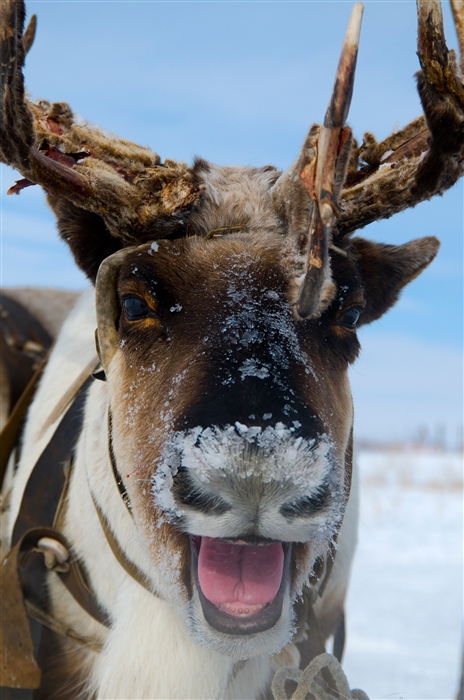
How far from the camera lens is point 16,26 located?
2.37 metres

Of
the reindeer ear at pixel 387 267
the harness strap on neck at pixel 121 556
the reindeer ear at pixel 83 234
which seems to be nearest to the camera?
the harness strap on neck at pixel 121 556

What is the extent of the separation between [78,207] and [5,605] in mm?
1547

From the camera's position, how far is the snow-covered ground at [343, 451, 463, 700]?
566 centimetres

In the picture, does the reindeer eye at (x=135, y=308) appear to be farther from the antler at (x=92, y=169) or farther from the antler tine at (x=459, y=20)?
the antler tine at (x=459, y=20)

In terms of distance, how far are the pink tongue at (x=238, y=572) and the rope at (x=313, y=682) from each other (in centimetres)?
45

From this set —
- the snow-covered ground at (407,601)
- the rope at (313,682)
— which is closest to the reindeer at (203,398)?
the rope at (313,682)

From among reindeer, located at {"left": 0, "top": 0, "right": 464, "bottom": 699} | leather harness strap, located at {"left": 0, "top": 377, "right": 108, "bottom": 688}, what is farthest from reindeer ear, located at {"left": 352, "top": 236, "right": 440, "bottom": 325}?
leather harness strap, located at {"left": 0, "top": 377, "right": 108, "bottom": 688}

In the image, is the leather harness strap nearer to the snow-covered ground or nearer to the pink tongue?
the pink tongue

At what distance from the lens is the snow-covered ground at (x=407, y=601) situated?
5.66 metres

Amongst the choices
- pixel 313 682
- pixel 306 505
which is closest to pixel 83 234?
pixel 306 505

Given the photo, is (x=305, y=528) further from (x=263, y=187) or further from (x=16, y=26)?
(x=16, y=26)

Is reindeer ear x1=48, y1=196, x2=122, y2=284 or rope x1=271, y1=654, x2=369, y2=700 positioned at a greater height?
reindeer ear x1=48, y1=196, x2=122, y2=284

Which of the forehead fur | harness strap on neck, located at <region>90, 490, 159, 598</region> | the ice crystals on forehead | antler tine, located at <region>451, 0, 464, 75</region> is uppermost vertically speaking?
antler tine, located at <region>451, 0, 464, 75</region>

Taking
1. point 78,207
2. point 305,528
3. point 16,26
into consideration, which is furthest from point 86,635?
point 16,26
